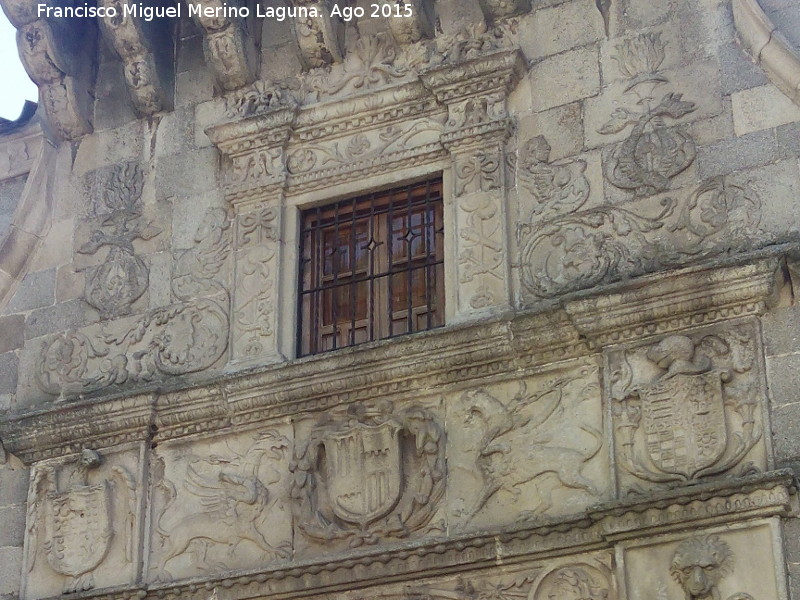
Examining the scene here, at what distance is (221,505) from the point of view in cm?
1106

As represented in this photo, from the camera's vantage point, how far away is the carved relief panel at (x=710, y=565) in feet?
30.3

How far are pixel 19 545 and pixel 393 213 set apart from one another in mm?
3351

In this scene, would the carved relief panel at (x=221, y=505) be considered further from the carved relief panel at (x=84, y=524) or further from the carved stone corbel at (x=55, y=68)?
the carved stone corbel at (x=55, y=68)

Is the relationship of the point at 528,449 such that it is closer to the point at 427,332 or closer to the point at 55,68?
the point at 427,332

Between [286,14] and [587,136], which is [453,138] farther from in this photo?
[286,14]

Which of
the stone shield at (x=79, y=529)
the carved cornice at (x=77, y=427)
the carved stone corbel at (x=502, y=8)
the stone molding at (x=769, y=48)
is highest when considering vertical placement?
the carved stone corbel at (x=502, y=8)

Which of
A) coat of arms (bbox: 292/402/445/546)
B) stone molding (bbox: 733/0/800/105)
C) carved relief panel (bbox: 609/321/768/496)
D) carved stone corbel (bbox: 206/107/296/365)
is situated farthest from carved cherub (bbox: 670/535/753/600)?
carved stone corbel (bbox: 206/107/296/365)

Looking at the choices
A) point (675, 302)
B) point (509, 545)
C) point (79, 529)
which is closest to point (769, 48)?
point (675, 302)

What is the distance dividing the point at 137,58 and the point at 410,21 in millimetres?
2153

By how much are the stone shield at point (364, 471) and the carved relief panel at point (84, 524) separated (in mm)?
1411

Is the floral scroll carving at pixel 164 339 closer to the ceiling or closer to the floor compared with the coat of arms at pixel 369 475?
closer to the ceiling

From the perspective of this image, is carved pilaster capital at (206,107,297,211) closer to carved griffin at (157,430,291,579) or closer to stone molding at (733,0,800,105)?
carved griffin at (157,430,291,579)

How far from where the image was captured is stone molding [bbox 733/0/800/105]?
34.8 ft

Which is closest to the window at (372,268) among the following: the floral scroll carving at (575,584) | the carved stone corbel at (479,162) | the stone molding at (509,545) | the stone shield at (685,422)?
the carved stone corbel at (479,162)
